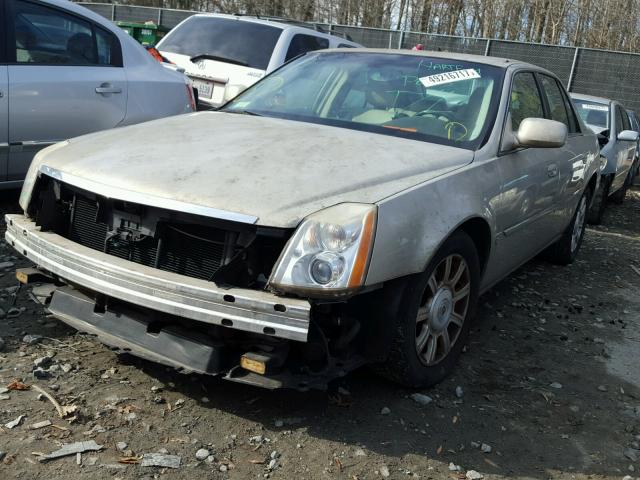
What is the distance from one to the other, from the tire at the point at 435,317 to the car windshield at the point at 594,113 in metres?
6.96

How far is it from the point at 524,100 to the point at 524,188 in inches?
26.4

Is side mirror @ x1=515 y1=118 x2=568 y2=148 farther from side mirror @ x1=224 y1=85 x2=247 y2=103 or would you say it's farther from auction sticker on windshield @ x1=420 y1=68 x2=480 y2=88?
side mirror @ x1=224 y1=85 x2=247 y2=103

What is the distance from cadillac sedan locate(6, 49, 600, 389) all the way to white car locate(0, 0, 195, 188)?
163 centimetres

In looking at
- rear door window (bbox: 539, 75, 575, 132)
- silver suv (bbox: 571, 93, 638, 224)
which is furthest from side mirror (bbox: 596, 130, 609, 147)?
rear door window (bbox: 539, 75, 575, 132)

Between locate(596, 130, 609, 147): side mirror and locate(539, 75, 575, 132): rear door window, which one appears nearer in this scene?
locate(539, 75, 575, 132): rear door window

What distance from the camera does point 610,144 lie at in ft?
30.3

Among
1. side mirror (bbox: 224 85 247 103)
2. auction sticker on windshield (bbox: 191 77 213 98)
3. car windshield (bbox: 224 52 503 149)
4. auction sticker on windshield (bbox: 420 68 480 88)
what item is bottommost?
auction sticker on windshield (bbox: 191 77 213 98)

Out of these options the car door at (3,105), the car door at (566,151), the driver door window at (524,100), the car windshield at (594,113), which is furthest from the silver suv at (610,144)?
the car door at (3,105)

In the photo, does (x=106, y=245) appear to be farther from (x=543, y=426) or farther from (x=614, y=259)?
(x=614, y=259)

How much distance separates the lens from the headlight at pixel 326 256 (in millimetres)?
2703

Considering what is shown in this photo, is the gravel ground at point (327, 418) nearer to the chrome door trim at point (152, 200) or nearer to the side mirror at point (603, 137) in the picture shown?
the chrome door trim at point (152, 200)

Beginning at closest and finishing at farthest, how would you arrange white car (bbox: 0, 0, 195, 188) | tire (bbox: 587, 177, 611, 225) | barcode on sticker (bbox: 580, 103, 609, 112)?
white car (bbox: 0, 0, 195, 188)
tire (bbox: 587, 177, 611, 225)
barcode on sticker (bbox: 580, 103, 609, 112)

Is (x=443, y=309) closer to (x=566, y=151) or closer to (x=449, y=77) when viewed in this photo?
(x=449, y=77)

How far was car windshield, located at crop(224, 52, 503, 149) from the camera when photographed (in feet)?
13.1
